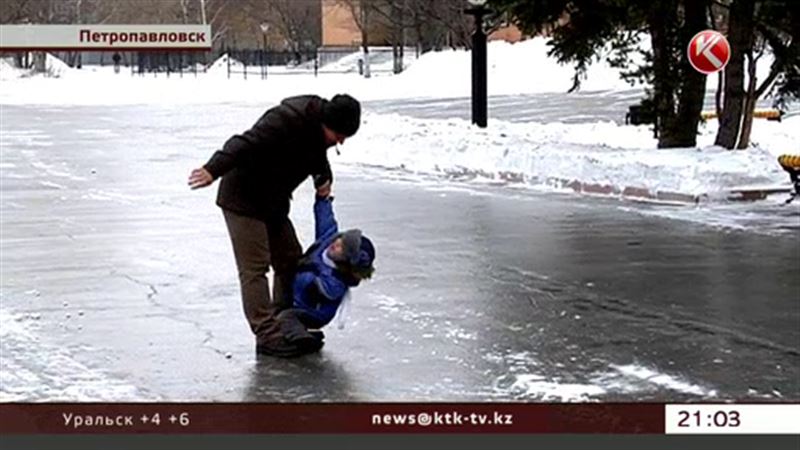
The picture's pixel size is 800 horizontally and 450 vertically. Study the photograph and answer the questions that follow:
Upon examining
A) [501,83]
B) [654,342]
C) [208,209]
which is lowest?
[654,342]

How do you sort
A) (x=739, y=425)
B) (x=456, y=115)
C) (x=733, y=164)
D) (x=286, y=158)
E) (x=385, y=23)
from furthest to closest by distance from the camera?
1. (x=733, y=164)
2. (x=456, y=115)
3. (x=286, y=158)
4. (x=385, y=23)
5. (x=739, y=425)

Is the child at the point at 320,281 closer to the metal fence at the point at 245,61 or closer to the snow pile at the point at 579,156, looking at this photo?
the metal fence at the point at 245,61

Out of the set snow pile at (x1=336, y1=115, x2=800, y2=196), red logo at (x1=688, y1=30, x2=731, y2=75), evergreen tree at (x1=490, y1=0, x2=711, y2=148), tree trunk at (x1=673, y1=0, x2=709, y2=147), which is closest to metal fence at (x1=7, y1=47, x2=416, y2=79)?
evergreen tree at (x1=490, y1=0, x2=711, y2=148)

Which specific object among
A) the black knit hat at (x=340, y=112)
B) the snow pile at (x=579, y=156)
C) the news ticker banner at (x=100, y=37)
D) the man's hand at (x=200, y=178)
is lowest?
the snow pile at (x=579, y=156)

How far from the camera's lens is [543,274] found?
4188 millimetres

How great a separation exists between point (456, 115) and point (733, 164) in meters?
2.79

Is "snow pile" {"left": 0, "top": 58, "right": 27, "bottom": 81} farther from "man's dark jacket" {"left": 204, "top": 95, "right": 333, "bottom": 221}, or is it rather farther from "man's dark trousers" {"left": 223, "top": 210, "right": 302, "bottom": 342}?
"man's dark trousers" {"left": 223, "top": 210, "right": 302, "bottom": 342}

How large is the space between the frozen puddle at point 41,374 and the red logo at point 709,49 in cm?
162

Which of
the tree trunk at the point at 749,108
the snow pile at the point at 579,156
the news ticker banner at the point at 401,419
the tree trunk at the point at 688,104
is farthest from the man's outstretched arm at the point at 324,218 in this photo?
the tree trunk at the point at 749,108

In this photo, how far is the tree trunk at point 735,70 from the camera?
9.93ft

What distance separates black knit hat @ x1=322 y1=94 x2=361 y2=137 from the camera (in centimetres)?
286

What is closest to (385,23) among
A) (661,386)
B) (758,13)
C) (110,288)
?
(758,13)

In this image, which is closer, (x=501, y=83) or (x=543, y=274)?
(x=501, y=83)

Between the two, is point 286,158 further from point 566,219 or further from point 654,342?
point 566,219
